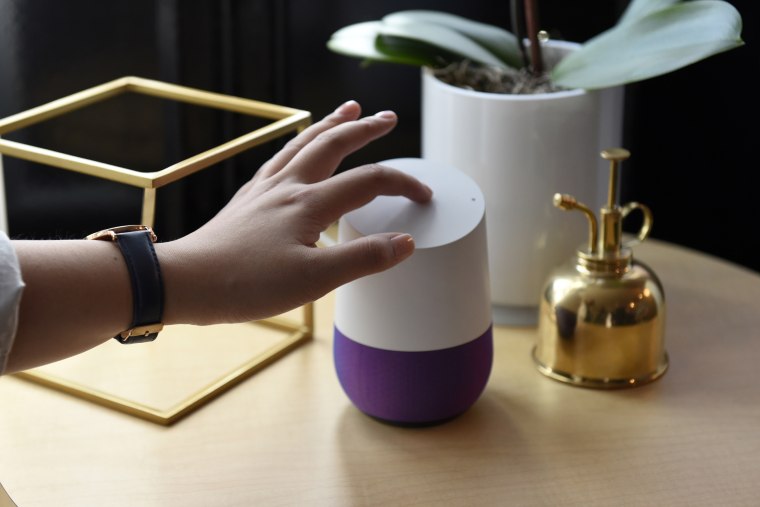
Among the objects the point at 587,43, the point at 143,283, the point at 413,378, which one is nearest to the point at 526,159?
the point at 587,43

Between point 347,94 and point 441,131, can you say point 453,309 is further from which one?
point 347,94

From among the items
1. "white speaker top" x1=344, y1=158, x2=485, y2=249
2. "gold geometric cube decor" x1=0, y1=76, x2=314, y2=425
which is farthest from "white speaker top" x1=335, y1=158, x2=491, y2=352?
"gold geometric cube decor" x1=0, y1=76, x2=314, y2=425

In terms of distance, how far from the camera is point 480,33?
88 centimetres

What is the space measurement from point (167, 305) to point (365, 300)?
14 cm

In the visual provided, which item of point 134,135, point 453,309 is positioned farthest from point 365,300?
point 134,135

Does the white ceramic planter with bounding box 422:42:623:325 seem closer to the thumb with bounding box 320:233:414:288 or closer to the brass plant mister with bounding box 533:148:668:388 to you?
the brass plant mister with bounding box 533:148:668:388

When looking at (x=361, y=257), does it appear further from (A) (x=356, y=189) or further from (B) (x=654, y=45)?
(B) (x=654, y=45)

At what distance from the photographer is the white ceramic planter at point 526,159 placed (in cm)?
78

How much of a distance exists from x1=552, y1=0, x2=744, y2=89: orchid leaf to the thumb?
10.3 inches

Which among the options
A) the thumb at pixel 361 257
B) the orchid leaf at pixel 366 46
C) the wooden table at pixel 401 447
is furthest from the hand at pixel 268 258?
the orchid leaf at pixel 366 46

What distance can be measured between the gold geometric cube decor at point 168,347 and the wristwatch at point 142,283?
10cm

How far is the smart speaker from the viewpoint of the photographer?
0.65 m

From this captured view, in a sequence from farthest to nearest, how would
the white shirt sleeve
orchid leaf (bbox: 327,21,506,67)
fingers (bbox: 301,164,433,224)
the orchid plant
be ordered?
orchid leaf (bbox: 327,21,506,67) → the orchid plant → fingers (bbox: 301,164,433,224) → the white shirt sleeve

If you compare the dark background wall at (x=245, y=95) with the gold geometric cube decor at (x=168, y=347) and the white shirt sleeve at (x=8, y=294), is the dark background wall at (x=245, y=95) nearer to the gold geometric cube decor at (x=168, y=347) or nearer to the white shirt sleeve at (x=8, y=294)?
the gold geometric cube decor at (x=168, y=347)
